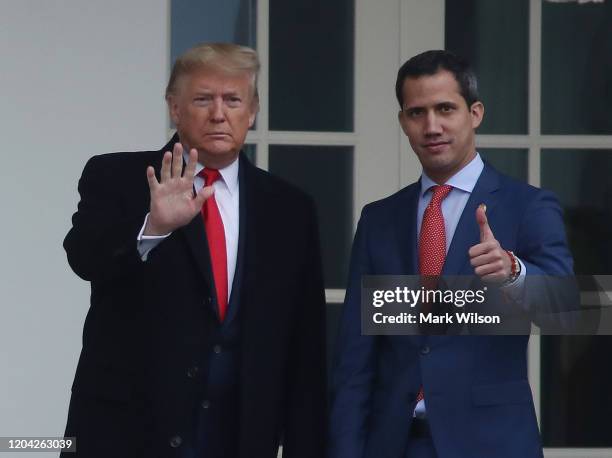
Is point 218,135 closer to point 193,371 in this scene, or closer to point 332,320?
point 193,371

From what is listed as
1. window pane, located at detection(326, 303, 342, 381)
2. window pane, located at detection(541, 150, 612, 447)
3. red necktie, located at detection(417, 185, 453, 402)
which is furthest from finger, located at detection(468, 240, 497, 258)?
window pane, located at detection(541, 150, 612, 447)

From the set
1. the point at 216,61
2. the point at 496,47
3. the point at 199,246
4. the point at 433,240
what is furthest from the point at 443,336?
the point at 496,47

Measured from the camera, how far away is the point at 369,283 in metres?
3.38

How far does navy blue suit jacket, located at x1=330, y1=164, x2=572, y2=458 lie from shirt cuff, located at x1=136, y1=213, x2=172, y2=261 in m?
0.54

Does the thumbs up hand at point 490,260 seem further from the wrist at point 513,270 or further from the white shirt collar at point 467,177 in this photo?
the white shirt collar at point 467,177

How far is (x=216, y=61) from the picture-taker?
325 centimetres

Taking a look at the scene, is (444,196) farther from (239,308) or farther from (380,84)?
(380,84)

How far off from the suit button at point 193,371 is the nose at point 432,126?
0.75 m

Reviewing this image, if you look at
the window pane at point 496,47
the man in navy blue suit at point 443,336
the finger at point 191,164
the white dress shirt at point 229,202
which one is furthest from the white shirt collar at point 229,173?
the window pane at point 496,47

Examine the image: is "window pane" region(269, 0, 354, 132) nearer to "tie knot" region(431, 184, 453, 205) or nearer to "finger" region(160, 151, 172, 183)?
"tie knot" region(431, 184, 453, 205)

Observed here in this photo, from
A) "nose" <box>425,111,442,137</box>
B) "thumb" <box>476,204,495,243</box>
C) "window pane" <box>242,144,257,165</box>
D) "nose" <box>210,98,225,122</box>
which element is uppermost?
"nose" <box>210,98,225,122</box>

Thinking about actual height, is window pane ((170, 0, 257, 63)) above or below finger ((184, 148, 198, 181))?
above

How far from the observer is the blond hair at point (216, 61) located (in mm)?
3246

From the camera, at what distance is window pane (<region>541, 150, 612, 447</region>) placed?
468 centimetres
